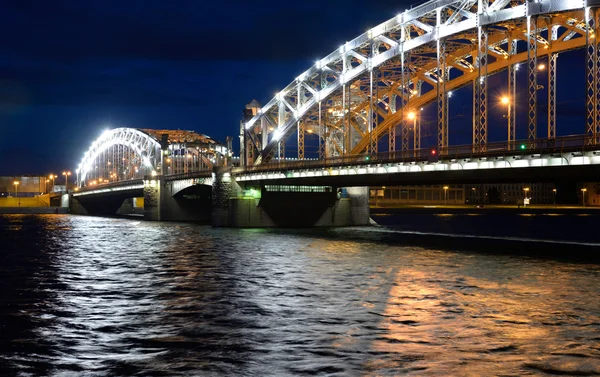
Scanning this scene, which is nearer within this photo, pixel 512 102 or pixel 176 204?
pixel 512 102

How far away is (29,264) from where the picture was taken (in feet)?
128

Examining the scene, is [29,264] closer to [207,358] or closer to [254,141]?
[207,358]

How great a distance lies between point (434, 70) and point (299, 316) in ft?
153

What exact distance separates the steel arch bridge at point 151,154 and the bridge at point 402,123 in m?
1.68

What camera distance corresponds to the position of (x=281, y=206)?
79188 millimetres

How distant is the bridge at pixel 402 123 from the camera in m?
44.2

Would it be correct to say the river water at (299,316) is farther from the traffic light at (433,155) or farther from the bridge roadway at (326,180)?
the traffic light at (433,155)

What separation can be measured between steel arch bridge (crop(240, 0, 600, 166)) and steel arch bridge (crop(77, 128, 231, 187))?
2021cm

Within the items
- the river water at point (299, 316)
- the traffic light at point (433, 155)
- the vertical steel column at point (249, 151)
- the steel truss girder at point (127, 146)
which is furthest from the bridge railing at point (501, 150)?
the steel truss girder at point (127, 146)

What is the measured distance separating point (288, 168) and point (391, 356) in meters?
52.8

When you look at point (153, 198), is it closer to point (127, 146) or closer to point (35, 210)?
point (127, 146)

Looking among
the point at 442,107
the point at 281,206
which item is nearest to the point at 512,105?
the point at 442,107

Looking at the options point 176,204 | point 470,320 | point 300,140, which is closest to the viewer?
point 470,320

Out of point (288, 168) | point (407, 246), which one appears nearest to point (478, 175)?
point (407, 246)
